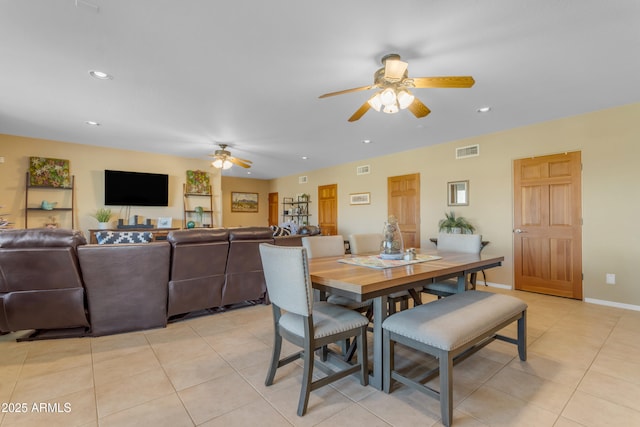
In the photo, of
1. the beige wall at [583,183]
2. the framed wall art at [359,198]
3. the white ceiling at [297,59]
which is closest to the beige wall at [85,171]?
the white ceiling at [297,59]

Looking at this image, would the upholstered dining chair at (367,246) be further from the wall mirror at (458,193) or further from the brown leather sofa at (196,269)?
the wall mirror at (458,193)

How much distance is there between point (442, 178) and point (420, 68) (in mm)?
2917

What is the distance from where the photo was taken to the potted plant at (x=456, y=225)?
467 centimetres

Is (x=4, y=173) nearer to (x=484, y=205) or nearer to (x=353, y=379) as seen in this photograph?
(x=353, y=379)

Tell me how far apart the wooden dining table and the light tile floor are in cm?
43

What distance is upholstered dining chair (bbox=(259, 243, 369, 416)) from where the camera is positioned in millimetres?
1555

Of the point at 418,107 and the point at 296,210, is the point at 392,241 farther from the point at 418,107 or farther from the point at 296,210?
the point at 296,210

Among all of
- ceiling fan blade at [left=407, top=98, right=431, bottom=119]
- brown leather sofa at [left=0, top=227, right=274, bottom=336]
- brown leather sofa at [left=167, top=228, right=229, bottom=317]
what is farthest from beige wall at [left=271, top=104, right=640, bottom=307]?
brown leather sofa at [left=167, top=228, right=229, bottom=317]

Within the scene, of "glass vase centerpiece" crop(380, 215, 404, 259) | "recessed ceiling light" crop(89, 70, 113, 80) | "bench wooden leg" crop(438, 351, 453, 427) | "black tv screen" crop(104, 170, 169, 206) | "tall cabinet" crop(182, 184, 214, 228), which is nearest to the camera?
"bench wooden leg" crop(438, 351, 453, 427)

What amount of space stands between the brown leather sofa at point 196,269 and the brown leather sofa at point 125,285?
8 cm

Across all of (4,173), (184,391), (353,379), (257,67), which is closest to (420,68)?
(257,67)

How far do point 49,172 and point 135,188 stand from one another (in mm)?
1315

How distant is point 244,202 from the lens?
→ 31.8ft

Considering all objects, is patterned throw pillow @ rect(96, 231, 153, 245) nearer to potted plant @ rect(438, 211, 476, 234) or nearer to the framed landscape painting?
potted plant @ rect(438, 211, 476, 234)
